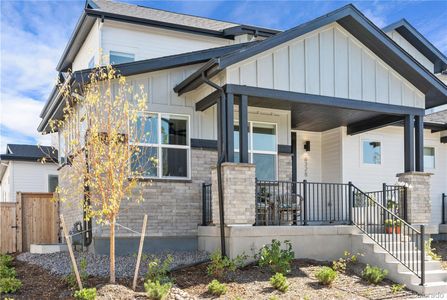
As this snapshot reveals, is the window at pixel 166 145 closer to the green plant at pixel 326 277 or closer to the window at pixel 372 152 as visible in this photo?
the green plant at pixel 326 277

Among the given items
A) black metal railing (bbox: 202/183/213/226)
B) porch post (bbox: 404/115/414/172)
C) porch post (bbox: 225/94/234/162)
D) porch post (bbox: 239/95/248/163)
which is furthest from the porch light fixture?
porch post (bbox: 225/94/234/162)

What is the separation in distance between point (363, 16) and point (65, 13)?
7780 millimetres

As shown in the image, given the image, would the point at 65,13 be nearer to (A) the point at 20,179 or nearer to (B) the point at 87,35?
(B) the point at 87,35

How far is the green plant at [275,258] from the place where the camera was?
8414mm

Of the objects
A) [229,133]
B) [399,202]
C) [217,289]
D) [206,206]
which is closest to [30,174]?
[206,206]

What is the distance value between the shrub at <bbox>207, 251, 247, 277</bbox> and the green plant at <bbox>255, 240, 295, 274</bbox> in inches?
14.5

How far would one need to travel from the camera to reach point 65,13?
39.9 ft

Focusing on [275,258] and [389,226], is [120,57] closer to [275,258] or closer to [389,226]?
[275,258]

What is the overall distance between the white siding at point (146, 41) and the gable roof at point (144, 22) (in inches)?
8.6

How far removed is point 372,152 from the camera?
14.3 m

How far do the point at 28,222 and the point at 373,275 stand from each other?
9.74 m

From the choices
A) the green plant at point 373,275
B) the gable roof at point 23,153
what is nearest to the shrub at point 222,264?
the green plant at point 373,275

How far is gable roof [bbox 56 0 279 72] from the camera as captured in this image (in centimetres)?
1274

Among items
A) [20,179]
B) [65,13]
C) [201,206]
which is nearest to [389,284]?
[201,206]
